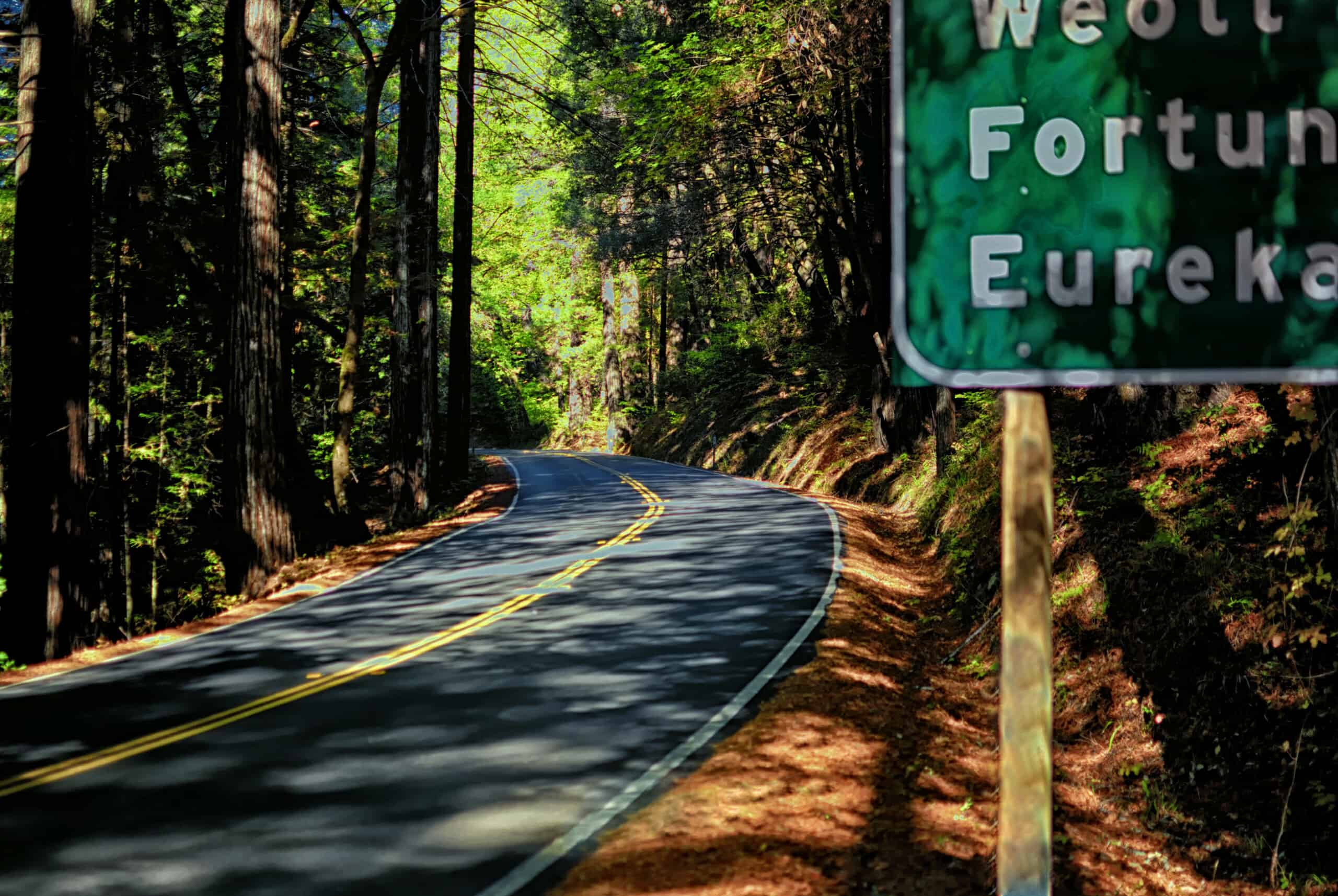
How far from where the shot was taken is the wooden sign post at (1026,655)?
2559 mm

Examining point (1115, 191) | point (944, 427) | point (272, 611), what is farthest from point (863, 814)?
point (944, 427)

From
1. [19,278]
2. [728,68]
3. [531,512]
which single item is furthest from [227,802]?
[728,68]

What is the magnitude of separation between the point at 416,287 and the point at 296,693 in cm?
1771

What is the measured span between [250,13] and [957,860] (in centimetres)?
1630

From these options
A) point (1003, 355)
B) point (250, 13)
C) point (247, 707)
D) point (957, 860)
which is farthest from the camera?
point (250, 13)

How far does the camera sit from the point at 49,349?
544 inches

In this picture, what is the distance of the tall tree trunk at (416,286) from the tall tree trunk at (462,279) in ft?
5.81

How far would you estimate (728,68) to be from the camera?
2234cm

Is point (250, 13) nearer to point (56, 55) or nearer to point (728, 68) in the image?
point (56, 55)

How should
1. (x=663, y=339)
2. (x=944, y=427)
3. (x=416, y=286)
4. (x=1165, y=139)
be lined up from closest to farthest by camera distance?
(x=1165, y=139)
(x=944, y=427)
(x=416, y=286)
(x=663, y=339)

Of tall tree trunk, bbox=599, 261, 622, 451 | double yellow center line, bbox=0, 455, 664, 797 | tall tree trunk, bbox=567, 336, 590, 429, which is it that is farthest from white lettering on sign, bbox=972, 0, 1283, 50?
tall tree trunk, bbox=567, 336, 590, 429

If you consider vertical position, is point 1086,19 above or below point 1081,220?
above

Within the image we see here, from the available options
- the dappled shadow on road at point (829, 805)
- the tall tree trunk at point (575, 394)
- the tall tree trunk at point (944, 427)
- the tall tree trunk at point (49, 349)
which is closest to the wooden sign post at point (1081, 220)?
the dappled shadow on road at point (829, 805)

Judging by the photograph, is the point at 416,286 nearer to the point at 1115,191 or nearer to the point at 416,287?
the point at 416,287
